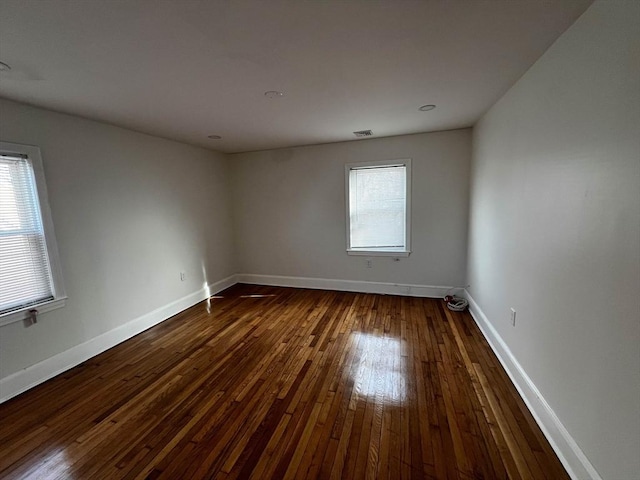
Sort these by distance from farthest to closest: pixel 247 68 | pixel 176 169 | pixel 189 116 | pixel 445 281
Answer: pixel 445 281, pixel 176 169, pixel 189 116, pixel 247 68

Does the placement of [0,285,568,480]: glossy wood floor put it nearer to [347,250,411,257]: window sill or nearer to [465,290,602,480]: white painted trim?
[465,290,602,480]: white painted trim

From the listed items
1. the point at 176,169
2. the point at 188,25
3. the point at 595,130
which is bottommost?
the point at 595,130

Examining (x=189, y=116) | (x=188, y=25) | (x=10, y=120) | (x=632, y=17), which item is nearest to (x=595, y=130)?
(x=632, y=17)

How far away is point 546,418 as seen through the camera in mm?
1641

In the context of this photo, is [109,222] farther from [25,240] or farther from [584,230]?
[584,230]

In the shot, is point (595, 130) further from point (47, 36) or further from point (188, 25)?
point (47, 36)

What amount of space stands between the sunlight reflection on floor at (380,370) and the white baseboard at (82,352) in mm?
2463

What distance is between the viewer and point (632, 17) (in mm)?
1046

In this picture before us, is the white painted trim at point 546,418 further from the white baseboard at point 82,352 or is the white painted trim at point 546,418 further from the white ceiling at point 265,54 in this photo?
the white baseboard at point 82,352

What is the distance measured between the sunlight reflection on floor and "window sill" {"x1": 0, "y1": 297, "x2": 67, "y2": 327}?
274 cm

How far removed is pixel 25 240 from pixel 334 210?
340 centimetres

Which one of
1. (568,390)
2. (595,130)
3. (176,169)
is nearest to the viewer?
(595,130)

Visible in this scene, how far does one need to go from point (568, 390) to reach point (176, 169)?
436 centimetres

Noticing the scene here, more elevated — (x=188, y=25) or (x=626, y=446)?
(x=188, y=25)
